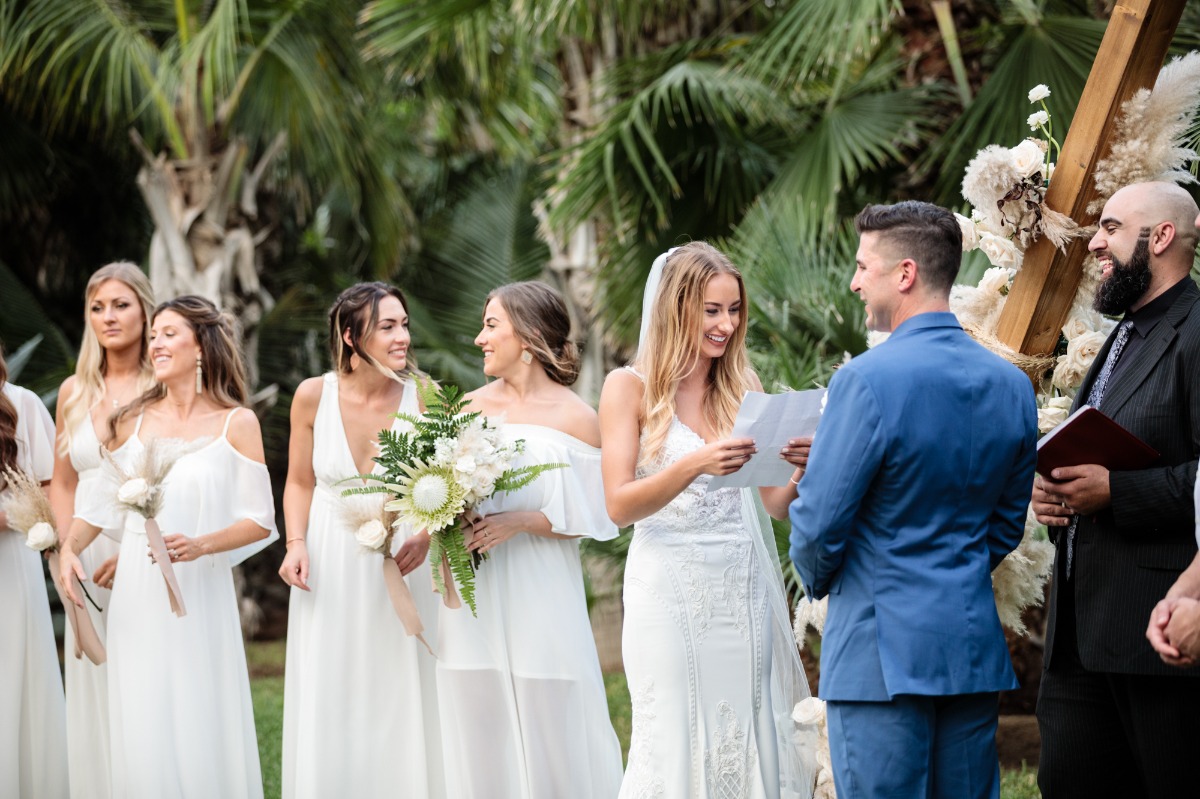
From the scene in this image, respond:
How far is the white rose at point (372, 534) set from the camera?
537 centimetres

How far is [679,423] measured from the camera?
4711 mm

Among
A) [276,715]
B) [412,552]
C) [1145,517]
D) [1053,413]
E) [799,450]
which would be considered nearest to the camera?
[1145,517]

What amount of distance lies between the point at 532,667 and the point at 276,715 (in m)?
5.34

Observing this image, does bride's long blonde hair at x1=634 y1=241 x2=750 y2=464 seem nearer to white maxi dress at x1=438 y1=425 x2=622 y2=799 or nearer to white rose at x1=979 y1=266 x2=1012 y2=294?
white maxi dress at x1=438 y1=425 x2=622 y2=799

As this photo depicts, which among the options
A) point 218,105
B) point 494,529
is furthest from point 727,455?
point 218,105

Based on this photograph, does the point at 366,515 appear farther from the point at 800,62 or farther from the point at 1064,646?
the point at 800,62

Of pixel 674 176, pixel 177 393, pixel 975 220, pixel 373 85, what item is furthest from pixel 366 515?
pixel 373 85

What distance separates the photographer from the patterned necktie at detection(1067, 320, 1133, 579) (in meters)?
4.23

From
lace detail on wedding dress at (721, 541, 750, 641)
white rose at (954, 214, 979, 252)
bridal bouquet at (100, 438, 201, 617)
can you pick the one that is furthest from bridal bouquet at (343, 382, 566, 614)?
white rose at (954, 214, 979, 252)

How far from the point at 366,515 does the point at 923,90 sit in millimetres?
4693

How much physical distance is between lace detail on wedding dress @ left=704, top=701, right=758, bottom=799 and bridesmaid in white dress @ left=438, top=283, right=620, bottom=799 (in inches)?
37.7

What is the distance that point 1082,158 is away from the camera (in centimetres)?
455

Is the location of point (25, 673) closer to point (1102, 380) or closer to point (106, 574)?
point (106, 574)

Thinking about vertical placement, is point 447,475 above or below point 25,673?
above
